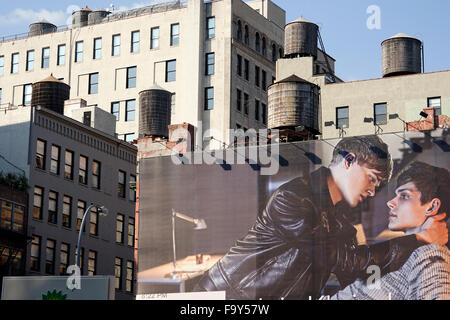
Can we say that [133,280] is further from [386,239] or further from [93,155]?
[386,239]

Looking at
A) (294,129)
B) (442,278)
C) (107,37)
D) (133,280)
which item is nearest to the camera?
(442,278)

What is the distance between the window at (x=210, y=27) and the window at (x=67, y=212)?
32.9 metres

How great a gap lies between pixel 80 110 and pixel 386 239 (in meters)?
31.3

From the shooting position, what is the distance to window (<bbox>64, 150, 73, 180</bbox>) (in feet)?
206

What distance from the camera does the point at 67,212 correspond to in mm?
62594

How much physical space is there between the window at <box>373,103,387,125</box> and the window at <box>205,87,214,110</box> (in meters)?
24.7

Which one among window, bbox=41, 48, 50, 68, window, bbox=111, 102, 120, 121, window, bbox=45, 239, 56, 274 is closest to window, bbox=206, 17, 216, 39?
window, bbox=111, 102, 120, 121

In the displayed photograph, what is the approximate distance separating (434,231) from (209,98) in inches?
1681

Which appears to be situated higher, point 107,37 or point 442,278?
point 107,37

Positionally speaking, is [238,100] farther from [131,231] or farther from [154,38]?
[131,231]

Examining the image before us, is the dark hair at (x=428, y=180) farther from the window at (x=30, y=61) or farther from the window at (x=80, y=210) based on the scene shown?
the window at (x=30, y=61)

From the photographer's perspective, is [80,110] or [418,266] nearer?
[418,266]
